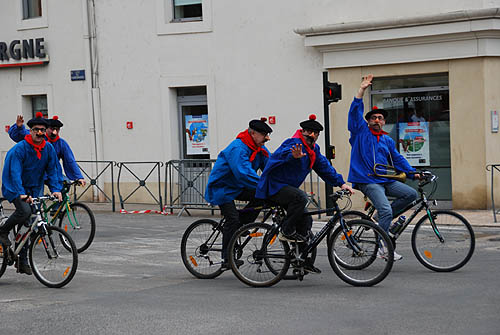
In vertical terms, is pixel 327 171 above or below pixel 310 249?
above

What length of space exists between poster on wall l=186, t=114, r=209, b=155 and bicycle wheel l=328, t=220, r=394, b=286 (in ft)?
35.3

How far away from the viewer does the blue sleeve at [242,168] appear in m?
9.16

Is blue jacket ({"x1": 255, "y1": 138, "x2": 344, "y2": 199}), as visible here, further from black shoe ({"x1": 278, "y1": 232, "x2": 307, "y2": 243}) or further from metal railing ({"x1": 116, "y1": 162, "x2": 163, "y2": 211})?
metal railing ({"x1": 116, "y1": 162, "x2": 163, "y2": 211})

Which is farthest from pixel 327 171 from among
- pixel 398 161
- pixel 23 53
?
pixel 23 53

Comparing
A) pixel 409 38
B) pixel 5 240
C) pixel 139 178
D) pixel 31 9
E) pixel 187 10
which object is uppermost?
pixel 31 9

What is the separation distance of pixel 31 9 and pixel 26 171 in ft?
40.2

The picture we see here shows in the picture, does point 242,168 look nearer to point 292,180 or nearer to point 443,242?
point 292,180

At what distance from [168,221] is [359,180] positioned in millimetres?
6694

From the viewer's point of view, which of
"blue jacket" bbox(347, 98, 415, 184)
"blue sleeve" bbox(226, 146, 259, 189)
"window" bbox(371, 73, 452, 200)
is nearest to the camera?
"blue sleeve" bbox(226, 146, 259, 189)

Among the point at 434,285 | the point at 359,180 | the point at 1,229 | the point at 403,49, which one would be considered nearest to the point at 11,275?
the point at 1,229

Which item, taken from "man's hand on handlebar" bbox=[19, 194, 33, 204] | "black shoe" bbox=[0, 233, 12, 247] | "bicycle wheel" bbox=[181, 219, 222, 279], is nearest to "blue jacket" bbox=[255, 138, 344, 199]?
"bicycle wheel" bbox=[181, 219, 222, 279]

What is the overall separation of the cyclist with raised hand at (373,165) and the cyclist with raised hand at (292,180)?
0.90 meters

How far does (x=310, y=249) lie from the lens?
354 inches

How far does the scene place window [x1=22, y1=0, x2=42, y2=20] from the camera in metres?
21.4
